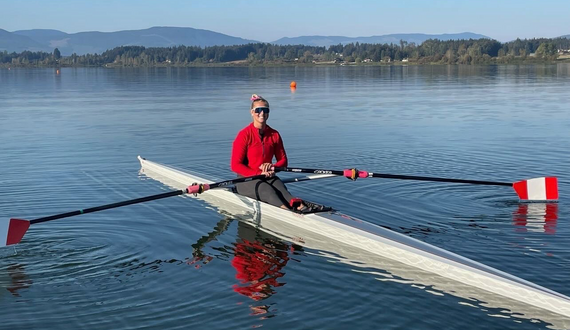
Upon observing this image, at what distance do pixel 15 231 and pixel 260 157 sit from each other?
402cm

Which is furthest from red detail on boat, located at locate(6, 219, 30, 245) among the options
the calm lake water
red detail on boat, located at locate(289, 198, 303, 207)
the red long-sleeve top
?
red detail on boat, located at locate(289, 198, 303, 207)

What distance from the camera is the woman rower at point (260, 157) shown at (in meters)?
10.8

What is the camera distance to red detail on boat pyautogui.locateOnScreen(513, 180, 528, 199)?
12193 mm

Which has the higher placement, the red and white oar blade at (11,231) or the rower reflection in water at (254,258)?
the red and white oar blade at (11,231)

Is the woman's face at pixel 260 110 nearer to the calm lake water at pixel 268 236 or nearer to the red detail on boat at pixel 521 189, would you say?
the calm lake water at pixel 268 236

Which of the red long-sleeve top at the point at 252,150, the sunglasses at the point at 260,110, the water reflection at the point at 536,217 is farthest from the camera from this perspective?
the red long-sleeve top at the point at 252,150

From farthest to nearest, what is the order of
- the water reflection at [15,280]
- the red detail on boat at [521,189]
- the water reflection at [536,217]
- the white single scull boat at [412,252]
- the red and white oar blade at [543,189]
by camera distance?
1. the red detail on boat at [521,189]
2. the red and white oar blade at [543,189]
3. the water reflection at [536,217]
4. the water reflection at [15,280]
5. the white single scull boat at [412,252]

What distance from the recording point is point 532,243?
9.56 metres

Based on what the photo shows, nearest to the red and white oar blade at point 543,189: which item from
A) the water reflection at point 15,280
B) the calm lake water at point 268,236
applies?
the calm lake water at point 268,236

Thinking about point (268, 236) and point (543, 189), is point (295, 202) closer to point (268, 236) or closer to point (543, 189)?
point (268, 236)

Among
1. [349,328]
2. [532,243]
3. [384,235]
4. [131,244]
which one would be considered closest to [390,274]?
[384,235]

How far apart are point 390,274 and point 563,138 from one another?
45.1 ft

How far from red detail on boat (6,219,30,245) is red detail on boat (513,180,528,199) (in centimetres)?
867

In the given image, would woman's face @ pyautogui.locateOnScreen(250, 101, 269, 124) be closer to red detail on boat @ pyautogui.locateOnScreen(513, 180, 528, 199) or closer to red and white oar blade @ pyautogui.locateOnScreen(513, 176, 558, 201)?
red detail on boat @ pyautogui.locateOnScreen(513, 180, 528, 199)
